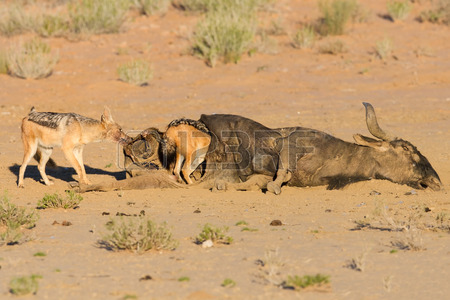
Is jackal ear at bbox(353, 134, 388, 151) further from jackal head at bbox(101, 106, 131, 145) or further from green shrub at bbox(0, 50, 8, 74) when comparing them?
green shrub at bbox(0, 50, 8, 74)

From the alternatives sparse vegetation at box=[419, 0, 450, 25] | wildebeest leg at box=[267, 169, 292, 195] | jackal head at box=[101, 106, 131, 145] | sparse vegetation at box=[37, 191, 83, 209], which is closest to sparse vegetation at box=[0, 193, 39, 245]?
sparse vegetation at box=[37, 191, 83, 209]

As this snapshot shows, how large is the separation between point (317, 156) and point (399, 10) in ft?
64.7

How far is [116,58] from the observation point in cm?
2325

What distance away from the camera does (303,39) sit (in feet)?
79.8

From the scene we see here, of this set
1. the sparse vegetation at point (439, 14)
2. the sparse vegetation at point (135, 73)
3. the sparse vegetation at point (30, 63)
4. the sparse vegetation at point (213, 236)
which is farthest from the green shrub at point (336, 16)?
the sparse vegetation at point (213, 236)

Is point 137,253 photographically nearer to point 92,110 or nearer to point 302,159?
point 302,159

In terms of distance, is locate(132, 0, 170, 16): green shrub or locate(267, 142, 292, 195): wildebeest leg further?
locate(132, 0, 170, 16): green shrub

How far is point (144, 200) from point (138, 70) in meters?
11.6

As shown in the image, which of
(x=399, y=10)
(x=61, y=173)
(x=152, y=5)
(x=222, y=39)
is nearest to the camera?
(x=61, y=173)

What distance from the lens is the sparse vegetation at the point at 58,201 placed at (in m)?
8.57

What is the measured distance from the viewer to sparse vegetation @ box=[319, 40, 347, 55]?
23.4m

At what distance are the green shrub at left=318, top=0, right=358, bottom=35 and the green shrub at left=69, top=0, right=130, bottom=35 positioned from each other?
7.48 m

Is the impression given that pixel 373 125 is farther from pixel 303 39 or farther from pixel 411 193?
pixel 303 39

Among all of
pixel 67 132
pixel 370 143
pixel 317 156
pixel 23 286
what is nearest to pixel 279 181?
pixel 317 156
